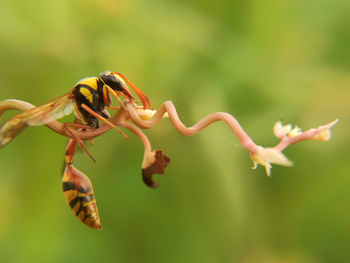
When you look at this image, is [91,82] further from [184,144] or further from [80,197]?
[184,144]

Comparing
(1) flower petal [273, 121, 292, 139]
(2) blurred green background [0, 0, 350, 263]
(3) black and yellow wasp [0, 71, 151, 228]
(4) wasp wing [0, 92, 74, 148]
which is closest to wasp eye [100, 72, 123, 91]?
(3) black and yellow wasp [0, 71, 151, 228]

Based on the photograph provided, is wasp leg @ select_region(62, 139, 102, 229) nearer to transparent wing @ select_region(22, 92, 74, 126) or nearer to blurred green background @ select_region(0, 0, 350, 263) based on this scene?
transparent wing @ select_region(22, 92, 74, 126)

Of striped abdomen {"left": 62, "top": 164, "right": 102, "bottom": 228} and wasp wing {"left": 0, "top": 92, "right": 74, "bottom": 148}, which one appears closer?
wasp wing {"left": 0, "top": 92, "right": 74, "bottom": 148}

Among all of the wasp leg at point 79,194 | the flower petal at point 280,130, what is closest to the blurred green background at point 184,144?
the wasp leg at point 79,194

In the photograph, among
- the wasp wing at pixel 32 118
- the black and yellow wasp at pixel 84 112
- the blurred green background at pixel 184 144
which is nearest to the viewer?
the wasp wing at pixel 32 118

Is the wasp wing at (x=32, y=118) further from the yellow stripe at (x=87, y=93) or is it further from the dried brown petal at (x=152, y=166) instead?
the dried brown petal at (x=152, y=166)

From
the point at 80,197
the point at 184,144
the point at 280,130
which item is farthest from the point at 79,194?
the point at 184,144

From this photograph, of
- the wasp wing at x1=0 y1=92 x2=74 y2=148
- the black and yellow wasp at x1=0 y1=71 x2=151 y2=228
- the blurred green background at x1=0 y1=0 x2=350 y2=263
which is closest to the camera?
the wasp wing at x1=0 y1=92 x2=74 y2=148
